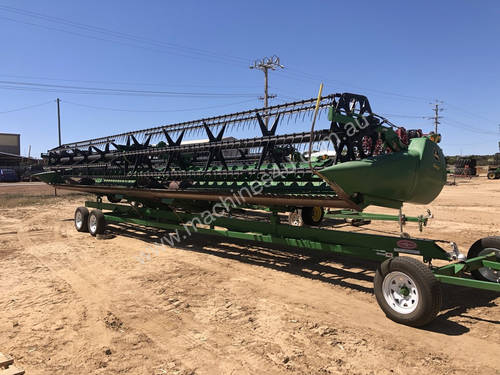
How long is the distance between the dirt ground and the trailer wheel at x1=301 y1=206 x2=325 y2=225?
155 cm

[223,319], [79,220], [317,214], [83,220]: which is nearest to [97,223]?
[83,220]

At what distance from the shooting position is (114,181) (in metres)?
10.5

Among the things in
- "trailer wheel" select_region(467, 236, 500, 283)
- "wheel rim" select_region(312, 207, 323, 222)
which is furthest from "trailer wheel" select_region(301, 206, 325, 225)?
"trailer wheel" select_region(467, 236, 500, 283)

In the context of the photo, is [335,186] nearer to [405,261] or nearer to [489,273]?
[405,261]

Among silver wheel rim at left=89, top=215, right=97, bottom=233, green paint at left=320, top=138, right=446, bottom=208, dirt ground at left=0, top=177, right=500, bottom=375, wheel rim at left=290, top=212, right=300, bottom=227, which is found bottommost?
dirt ground at left=0, top=177, right=500, bottom=375

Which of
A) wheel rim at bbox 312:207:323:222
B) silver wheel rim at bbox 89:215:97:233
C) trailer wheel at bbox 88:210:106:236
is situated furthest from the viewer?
silver wheel rim at bbox 89:215:97:233

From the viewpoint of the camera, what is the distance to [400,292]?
4188 millimetres

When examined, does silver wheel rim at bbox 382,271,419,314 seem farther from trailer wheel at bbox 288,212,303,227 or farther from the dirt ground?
trailer wheel at bbox 288,212,303,227

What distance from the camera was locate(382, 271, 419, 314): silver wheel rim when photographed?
406 cm

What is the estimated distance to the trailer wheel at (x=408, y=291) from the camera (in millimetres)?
3830

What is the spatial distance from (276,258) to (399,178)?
3.39 metres

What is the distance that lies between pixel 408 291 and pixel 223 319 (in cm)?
230

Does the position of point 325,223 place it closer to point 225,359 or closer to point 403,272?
point 403,272

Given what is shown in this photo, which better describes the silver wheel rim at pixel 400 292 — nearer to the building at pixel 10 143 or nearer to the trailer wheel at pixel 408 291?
the trailer wheel at pixel 408 291
